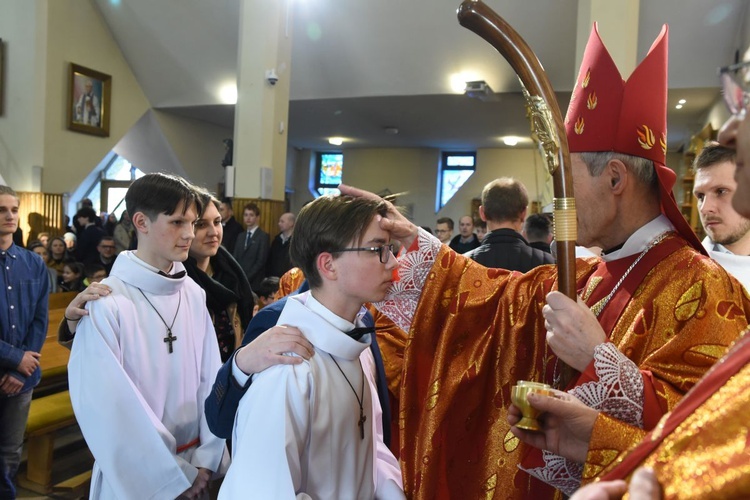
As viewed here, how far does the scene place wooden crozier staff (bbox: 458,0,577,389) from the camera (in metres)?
1.37

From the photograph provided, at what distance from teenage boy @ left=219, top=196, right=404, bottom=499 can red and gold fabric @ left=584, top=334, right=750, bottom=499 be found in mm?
669

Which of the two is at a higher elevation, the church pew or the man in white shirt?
the man in white shirt

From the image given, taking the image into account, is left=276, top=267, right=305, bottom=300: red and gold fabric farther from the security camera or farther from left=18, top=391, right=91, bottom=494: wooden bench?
the security camera

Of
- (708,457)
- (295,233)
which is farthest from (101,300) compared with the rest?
(708,457)

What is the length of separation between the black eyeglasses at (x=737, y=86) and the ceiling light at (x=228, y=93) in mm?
11196

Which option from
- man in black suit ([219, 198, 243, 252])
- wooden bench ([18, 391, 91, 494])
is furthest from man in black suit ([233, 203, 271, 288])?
wooden bench ([18, 391, 91, 494])

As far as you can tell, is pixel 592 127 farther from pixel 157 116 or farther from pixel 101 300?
pixel 157 116

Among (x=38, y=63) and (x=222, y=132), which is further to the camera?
(x=222, y=132)

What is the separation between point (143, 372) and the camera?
2010 mm

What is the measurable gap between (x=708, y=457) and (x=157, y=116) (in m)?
13.1

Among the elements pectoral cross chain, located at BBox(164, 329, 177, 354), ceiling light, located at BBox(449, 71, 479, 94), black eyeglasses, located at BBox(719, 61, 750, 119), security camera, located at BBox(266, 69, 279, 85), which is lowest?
pectoral cross chain, located at BBox(164, 329, 177, 354)

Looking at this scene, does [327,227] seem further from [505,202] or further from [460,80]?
[460,80]

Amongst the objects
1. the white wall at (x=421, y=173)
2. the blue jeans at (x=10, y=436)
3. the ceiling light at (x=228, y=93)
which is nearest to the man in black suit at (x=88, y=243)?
the ceiling light at (x=228, y=93)

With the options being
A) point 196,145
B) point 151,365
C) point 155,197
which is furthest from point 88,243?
point 151,365
